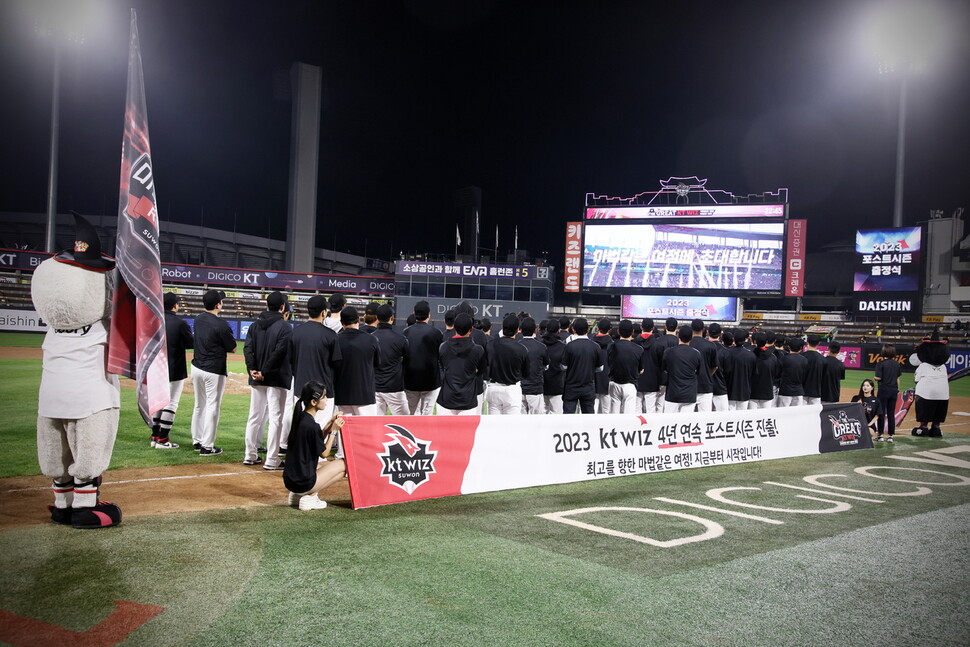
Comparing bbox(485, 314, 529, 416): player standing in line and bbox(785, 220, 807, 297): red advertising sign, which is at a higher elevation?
bbox(785, 220, 807, 297): red advertising sign

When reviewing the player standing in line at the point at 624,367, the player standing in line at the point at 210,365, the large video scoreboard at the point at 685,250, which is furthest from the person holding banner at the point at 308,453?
the large video scoreboard at the point at 685,250

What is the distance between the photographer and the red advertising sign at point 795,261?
1523 inches

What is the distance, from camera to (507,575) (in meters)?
4.43

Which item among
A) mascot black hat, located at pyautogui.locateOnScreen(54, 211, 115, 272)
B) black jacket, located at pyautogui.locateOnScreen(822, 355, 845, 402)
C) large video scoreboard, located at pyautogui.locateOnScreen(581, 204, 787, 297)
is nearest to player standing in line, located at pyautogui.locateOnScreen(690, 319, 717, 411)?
black jacket, located at pyautogui.locateOnScreen(822, 355, 845, 402)

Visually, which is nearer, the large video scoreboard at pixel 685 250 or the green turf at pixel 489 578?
the green turf at pixel 489 578

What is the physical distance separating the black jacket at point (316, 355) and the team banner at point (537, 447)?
133 cm

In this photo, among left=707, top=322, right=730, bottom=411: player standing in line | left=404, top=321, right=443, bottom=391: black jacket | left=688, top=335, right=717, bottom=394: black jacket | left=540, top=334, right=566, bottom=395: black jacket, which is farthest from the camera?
left=707, top=322, right=730, bottom=411: player standing in line

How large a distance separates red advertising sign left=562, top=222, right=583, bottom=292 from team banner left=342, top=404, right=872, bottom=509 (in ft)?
103

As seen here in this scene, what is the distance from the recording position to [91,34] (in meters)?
33.5

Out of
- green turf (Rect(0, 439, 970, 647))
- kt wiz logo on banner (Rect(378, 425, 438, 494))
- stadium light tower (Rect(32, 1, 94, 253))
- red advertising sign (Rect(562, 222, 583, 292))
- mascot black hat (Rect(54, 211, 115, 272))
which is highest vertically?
stadium light tower (Rect(32, 1, 94, 253))

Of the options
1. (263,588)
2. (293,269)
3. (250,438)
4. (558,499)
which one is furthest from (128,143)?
(293,269)

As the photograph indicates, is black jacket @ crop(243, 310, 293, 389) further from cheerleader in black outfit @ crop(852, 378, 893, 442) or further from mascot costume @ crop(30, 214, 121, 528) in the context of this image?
cheerleader in black outfit @ crop(852, 378, 893, 442)

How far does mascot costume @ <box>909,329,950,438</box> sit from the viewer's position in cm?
1300

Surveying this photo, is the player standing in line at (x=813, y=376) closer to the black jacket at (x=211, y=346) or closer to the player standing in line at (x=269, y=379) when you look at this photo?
the player standing in line at (x=269, y=379)
